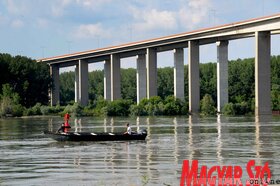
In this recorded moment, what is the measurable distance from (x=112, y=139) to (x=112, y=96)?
253 feet

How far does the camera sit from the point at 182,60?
109938mm

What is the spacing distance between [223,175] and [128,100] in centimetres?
8605

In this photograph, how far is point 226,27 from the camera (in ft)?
312

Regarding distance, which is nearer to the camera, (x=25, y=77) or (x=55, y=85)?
(x=25, y=77)

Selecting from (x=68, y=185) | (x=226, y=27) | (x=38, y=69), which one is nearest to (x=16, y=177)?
(x=68, y=185)

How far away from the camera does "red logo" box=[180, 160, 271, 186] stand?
909 inches

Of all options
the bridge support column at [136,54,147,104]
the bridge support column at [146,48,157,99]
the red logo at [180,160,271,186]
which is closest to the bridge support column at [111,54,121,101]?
the bridge support column at [136,54,147,104]

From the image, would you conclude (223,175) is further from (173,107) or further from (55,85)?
(55,85)

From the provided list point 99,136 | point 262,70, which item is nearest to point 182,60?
point 262,70

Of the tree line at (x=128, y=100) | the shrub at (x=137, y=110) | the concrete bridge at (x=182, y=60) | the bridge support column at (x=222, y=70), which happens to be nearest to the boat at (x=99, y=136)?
the concrete bridge at (x=182, y=60)

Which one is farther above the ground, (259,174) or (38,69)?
(38,69)

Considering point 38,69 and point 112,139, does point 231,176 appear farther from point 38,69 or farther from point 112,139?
point 38,69

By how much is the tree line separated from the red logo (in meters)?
73.7

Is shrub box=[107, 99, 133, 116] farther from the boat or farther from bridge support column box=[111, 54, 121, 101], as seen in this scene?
the boat
